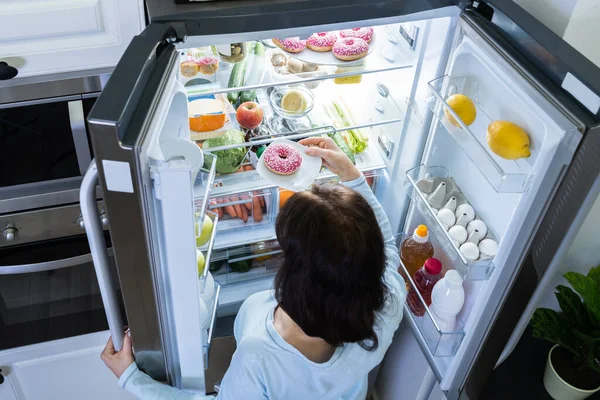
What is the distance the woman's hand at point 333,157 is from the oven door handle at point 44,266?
0.67 m

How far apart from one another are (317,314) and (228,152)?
578mm

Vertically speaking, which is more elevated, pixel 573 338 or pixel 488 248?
pixel 488 248

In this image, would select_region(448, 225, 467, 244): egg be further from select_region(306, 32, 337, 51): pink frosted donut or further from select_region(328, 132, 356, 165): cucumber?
select_region(306, 32, 337, 51): pink frosted donut

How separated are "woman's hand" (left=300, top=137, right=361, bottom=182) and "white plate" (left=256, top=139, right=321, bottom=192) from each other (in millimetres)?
19

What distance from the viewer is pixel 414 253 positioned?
1765 millimetres

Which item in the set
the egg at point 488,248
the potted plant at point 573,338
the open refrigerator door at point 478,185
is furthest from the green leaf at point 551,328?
the egg at point 488,248

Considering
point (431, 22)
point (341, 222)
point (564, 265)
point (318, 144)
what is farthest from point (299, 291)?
point (564, 265)

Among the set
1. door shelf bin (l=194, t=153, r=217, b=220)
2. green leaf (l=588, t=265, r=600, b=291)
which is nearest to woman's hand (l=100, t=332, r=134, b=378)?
door shelf bin (l=194, t=153, r=217, b=220)

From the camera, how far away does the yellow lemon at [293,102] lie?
5.75ft

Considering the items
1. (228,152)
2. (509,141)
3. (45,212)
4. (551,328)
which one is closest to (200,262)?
(228,152)

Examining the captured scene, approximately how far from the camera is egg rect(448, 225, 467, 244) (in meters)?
1.50

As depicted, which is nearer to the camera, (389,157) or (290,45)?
(290,45)

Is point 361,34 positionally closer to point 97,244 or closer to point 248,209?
point 248,209

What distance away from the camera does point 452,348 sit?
63.0 inches
